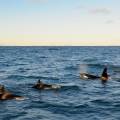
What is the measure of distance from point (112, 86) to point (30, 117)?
64.1 feet

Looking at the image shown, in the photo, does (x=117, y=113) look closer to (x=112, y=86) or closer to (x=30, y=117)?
(x=30, y=117)

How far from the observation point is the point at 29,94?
121 feet

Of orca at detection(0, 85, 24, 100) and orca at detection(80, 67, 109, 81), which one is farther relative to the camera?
orca at detection(80, 67, 109, 81)

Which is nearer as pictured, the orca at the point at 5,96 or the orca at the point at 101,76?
the orca at the point at 5,96

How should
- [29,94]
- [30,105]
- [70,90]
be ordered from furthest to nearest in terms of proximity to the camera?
[70,90] < [29,94] < [30,105]

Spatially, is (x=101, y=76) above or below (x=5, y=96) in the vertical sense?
above

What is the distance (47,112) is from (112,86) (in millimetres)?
17367

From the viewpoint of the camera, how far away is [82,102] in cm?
3381

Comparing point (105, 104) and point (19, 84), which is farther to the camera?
point (19, 84)

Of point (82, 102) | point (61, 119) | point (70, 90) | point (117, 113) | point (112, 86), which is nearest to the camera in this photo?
point (61, 119)

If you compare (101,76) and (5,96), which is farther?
(101,76)

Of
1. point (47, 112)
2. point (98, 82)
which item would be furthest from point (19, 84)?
point (47, 112)

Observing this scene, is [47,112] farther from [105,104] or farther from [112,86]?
[112,86]

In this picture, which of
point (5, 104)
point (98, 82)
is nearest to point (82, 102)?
point (5, 104)
